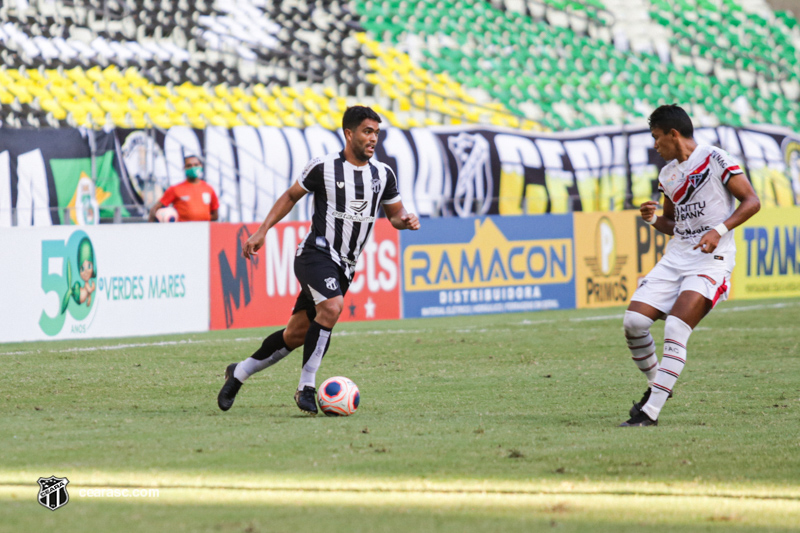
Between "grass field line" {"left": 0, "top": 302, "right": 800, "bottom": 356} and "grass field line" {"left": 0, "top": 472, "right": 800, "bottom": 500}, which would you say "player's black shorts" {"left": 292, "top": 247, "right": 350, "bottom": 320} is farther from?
"grass field line" {"left": 0, "top": 302, "right": 800, "bottom": 356}

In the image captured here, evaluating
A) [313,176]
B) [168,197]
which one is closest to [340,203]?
[313,176]

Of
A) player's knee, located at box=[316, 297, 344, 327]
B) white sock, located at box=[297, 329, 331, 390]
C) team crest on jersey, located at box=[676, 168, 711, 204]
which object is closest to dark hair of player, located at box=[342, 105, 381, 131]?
player's knee, located at box=[316, 297, 344, 327]

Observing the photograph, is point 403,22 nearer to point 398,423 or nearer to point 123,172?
point 123,172

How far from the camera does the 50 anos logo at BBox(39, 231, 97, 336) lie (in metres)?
11.3

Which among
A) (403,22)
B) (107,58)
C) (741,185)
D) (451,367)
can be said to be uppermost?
(403,22)

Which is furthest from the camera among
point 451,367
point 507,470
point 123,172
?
point 123,172

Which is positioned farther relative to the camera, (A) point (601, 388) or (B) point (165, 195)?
(B) point (165, 195)

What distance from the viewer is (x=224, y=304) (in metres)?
12.7

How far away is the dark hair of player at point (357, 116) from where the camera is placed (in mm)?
6605

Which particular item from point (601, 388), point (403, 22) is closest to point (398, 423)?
point (601, 388)

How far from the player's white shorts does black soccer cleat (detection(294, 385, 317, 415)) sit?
2.00 metres

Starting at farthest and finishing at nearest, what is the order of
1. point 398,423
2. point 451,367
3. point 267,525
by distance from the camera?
point 451,367
point 398,423
point 267,525

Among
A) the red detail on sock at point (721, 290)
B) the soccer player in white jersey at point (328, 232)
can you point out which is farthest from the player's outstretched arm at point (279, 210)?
the red detail on sock at point (721, 290)

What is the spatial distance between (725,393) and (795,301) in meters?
10.3
